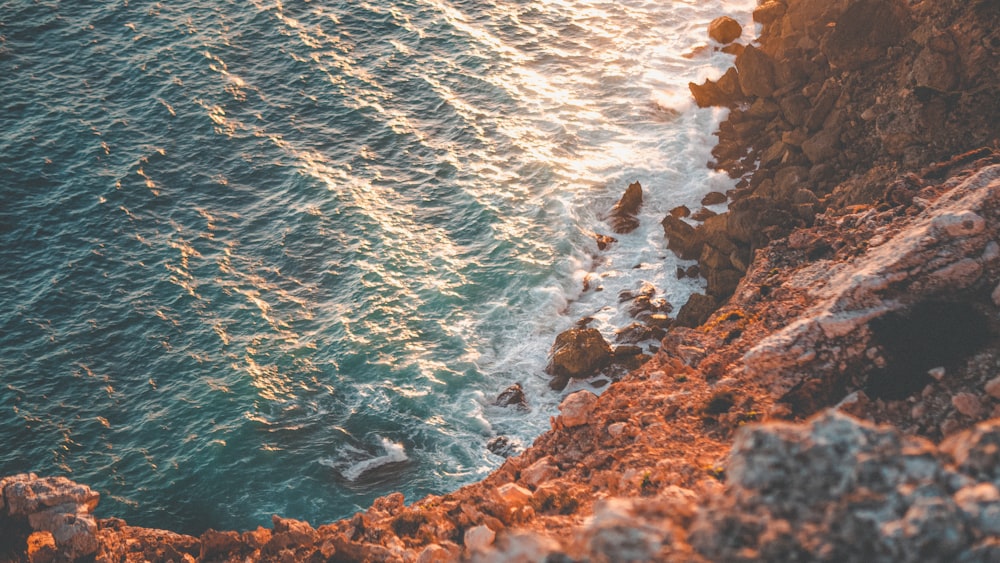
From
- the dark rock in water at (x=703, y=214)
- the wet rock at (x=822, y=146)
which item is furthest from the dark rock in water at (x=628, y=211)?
the wet rock at (x=822, y=146)

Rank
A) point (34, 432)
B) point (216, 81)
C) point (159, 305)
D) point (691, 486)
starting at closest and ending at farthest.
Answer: point (691, 486)
point (34, 432)
point (159, 305)
point (216, 81)

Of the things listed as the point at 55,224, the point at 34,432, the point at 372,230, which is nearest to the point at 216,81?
the point at 55,224

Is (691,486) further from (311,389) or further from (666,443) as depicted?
(311,389)

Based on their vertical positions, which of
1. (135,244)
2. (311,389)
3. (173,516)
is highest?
(135,244)

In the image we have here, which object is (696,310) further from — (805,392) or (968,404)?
(968,404)

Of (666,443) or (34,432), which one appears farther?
(34,432)

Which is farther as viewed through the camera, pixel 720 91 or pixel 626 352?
pixel 720 91

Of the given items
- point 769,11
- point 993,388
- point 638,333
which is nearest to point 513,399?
point 638,333
